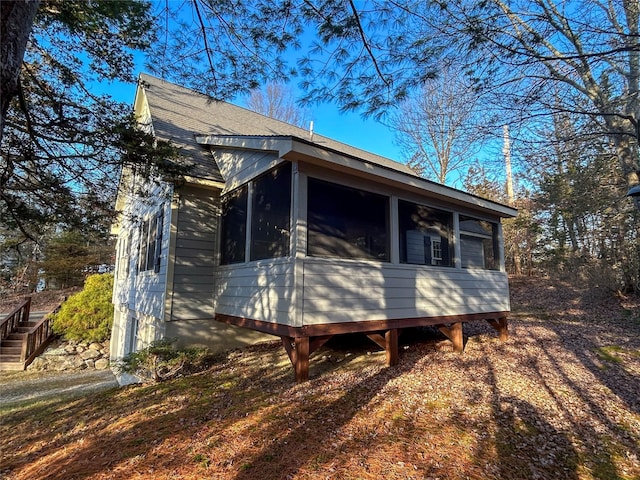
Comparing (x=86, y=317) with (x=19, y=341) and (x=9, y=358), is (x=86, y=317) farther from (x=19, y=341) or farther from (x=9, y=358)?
(x=9, y=358)

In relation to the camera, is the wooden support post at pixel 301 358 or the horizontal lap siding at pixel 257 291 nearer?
the wooden support post at pixel 301 358

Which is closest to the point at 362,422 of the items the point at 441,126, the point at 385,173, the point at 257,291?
the point at 257,291

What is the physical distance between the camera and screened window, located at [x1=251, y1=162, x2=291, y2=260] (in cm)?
500

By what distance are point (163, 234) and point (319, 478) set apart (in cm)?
580

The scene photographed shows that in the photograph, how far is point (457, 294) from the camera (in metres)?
6.59

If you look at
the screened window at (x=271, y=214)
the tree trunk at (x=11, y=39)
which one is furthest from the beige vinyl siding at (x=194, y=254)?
the tree trunk at (x=11, y=39)

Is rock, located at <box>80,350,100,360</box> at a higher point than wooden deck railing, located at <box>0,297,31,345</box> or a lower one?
lower

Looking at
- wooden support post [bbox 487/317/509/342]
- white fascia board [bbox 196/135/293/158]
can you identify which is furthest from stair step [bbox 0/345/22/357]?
wooden support post [bbox 487/317/509/342]

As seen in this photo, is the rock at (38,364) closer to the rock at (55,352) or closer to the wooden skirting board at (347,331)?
the rock at (55,352)

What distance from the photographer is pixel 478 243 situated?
7.39 m

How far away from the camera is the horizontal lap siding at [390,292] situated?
4.76 meters

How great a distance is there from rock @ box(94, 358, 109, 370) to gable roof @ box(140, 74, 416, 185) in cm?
888

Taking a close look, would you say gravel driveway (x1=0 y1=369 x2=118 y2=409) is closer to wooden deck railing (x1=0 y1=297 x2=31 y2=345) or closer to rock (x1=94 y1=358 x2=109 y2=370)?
rock (x1=94 y1=358 x2=109 y2=370)

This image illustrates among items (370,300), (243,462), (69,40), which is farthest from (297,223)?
(69,40)
